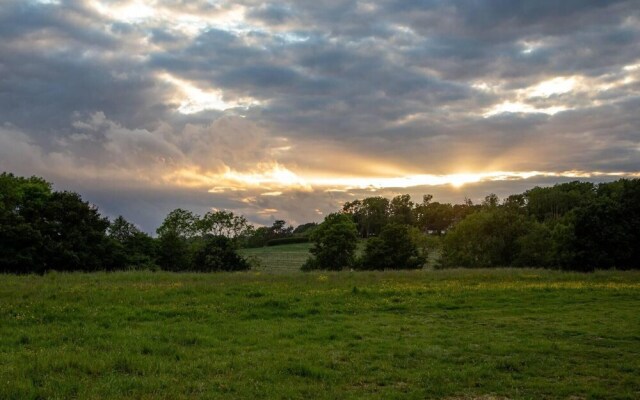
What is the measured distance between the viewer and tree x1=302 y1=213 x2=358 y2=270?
281ft

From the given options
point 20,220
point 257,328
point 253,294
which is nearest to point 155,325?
point 257,328

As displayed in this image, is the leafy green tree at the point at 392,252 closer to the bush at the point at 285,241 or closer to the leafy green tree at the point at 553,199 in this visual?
the leafy green tree at the point at 553,199

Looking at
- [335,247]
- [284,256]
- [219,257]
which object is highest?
[335,247]

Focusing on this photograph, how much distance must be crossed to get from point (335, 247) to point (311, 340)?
223ft

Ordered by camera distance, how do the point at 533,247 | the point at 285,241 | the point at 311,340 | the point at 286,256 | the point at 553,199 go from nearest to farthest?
the point at 311,340, the point at 533,247, the point at 286,256, the point at 553,199, the point at 285,241

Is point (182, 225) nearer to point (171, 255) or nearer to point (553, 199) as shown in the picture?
point (171, 255)

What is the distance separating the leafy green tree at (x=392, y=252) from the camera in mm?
77500

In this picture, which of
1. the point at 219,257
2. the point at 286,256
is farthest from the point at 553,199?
the point at 219,257

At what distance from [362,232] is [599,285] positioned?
473ft

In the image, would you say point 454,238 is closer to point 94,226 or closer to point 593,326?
point 94,226

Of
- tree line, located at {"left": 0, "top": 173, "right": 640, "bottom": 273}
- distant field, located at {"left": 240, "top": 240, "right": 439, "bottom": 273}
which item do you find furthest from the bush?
tree line, located at {"left": 0, "top": 173, "right": 640, "bottom": 273}

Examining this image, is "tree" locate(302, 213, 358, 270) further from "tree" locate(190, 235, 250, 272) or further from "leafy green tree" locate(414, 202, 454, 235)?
"leafy green tree" locate(414, 202, 454, 235)

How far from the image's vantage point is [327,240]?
8650cm

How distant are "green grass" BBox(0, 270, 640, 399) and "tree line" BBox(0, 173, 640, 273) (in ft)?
106
